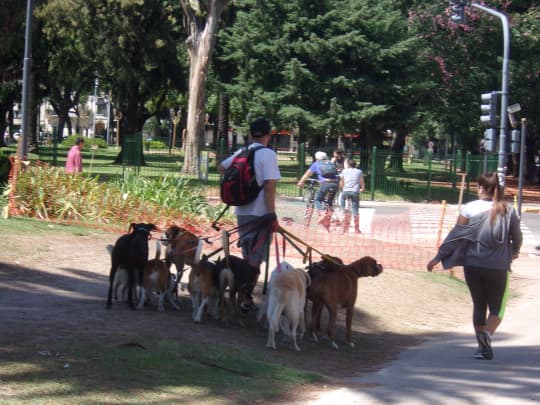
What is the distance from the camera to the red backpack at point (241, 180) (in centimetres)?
812

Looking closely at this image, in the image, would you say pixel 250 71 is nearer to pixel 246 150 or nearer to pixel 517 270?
pixel 517 270

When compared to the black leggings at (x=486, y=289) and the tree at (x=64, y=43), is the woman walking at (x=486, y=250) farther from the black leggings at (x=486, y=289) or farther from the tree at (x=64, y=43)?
the tree at (x=64, y=43)

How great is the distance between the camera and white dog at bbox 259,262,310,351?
776cm

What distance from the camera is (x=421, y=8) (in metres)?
38.3

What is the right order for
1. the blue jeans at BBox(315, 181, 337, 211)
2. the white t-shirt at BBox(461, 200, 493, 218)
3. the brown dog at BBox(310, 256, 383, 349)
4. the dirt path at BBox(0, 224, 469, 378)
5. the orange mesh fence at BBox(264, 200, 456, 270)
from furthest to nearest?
1. the blue jeans at BBox(315, 181, 337, 211)
2. the orange mesh fence at BBox(264, 200, 456, 270)
3. the brown dog at BBox(310, 256, 383, 349)
4. the white t-shirt at BBox(461, 200, 493, 218)
5. the dirt path at BBox(0, 224, 469, 378)

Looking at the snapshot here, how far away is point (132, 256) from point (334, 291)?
2113 millimetres

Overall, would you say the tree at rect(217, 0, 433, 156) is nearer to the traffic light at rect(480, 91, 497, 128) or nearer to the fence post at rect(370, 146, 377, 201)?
the fence post at rect(370, 146, 377, 201)

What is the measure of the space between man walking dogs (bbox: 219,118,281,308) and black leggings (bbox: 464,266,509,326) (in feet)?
6.47

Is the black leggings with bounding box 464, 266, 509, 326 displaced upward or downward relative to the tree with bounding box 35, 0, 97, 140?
downward

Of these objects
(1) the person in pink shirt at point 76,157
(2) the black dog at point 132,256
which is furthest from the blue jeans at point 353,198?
(2) the black dog at point 132,256

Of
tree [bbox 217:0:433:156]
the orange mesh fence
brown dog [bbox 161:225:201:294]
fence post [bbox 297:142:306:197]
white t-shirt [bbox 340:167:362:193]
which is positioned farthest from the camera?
tree [bbox 217:0:433:156]

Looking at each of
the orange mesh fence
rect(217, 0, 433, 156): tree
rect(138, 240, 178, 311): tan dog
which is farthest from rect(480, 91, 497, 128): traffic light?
rect(138, 240, 178, 311): tan dog

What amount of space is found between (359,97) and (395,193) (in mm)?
4044

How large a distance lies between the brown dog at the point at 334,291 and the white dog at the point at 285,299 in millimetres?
515
